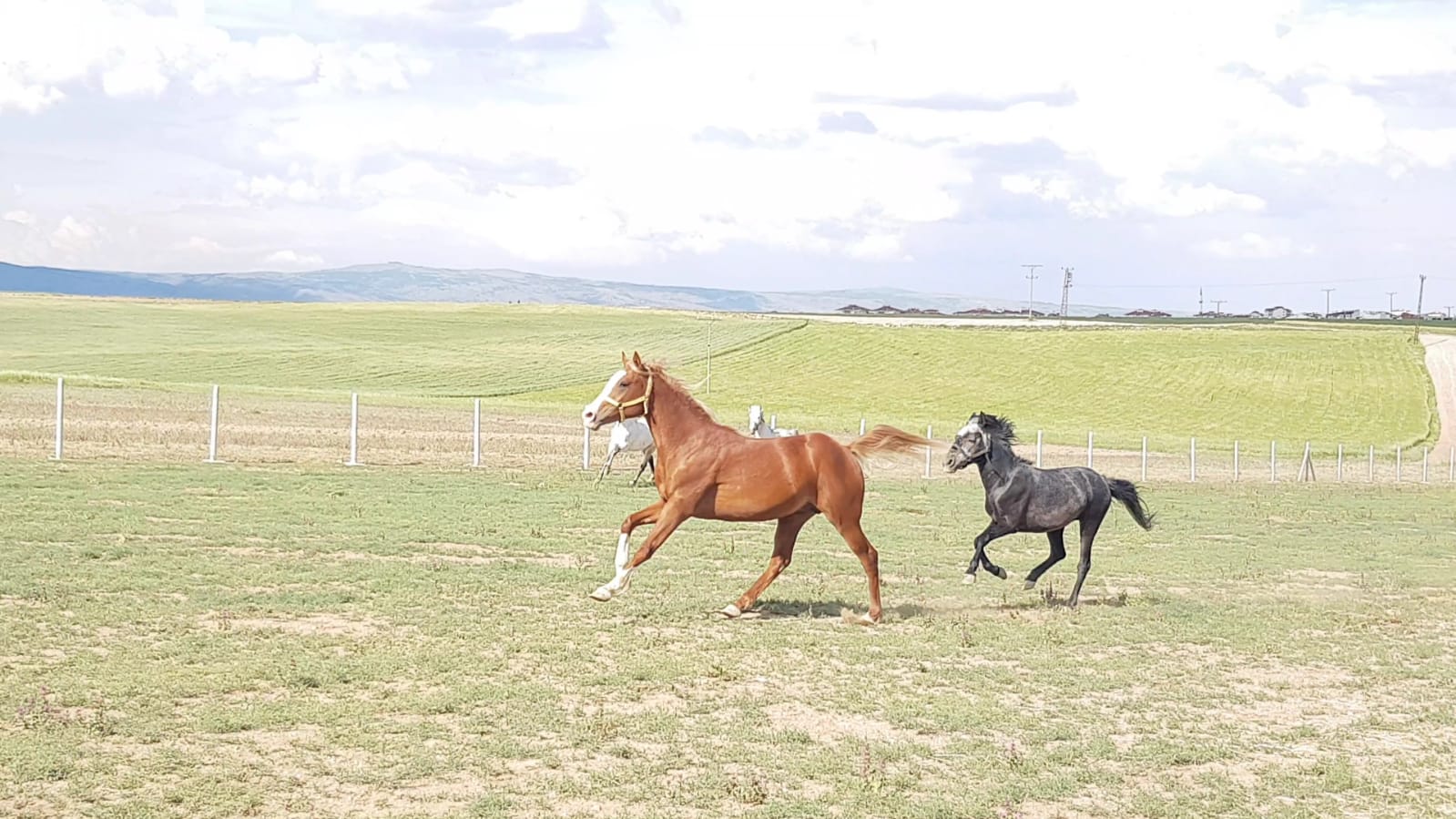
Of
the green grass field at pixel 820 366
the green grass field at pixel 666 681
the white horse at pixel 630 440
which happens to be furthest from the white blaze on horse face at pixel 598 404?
the green grass field at pixel 820 366

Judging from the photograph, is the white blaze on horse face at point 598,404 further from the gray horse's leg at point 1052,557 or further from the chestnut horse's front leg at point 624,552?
the gray horse's leg at point 1052,557

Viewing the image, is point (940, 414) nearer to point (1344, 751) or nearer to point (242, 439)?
point (242, 439)

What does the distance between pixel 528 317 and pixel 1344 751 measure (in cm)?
10400

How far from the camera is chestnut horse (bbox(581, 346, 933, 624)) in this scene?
40.3 feet

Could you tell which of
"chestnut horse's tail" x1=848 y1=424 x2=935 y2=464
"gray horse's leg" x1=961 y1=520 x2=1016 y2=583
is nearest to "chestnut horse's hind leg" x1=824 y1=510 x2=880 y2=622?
"chestnut horse's tail" x1=848 y1=424 x2=935 y2=464

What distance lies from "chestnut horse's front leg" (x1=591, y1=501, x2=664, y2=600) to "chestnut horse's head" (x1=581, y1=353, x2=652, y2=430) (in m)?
0.84

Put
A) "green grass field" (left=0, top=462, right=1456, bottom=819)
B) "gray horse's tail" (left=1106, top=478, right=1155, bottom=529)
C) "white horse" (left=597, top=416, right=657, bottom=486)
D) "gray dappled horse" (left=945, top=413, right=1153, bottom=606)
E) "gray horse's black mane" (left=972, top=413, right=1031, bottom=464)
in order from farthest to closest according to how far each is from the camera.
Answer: "white horse" (left=597, top=416, right=657, bottom=486) → "gray horse's tail" (left=1106, top=478, right=1155, bottom=529) → "gray horse's black mane" (left=972, top=413, right=1031, bottom=464) → "gray dappled horse" (left=945, top=413, right=1153, bottom=606) → "green grass field" (left=0, top=462, right=1456, bottom=819)

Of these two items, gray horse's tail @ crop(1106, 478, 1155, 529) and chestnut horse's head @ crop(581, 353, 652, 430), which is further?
gray horse's tail @ crop(1106, 478, 1155, 529)

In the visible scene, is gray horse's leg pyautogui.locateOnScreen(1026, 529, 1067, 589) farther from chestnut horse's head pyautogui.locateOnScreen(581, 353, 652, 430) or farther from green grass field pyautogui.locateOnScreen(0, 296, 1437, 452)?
green grass field pyautogui.locateOnScreen(0, 296, 1437, 452)

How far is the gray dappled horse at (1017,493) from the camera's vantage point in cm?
1426

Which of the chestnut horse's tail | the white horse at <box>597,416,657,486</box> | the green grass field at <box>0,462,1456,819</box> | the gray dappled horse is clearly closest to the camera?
the green grass field at <box>0,462,1456,819</box>

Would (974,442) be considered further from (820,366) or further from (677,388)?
(820,366)

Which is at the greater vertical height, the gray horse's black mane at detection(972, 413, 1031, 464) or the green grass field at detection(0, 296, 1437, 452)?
the gray horse's black mane at detection(972, 413, 1031, 464)

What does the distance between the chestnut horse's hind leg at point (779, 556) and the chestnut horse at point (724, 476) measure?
0.01m
